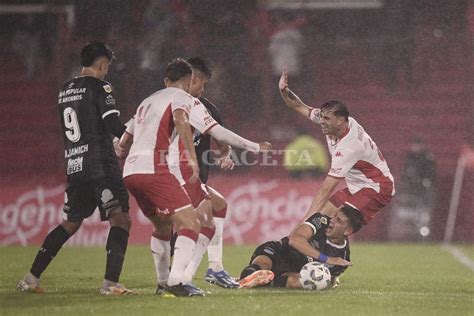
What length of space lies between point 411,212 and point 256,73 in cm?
428

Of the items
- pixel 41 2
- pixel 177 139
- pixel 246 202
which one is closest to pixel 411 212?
pixel 246 202

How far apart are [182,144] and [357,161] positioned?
2.68 m

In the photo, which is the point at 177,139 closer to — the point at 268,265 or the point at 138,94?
the point at 268,265

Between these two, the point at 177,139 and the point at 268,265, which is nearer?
the point at 177,139

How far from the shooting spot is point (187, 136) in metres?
8.73

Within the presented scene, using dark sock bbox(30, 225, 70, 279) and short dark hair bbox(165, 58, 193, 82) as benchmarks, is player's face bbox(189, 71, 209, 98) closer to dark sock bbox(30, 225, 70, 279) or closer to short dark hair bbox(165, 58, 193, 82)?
short dark hair bbox(165, 58, 193, 82)

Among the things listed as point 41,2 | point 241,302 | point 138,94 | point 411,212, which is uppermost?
point 41,2

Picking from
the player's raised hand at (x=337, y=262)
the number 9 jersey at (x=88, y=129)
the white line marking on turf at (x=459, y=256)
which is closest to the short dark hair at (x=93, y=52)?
the number 9 jersey at (x=88, y=129)

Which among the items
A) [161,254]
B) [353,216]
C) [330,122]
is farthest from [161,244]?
[330,122]

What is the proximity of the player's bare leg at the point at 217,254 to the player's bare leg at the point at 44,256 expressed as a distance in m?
1.39

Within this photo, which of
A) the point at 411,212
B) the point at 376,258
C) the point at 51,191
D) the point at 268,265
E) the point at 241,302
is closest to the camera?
the point at 241,302

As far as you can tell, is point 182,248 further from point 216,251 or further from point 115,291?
point 216,251

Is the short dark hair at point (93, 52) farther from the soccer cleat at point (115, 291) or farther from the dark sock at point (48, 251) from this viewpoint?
the soccer cleat at point (115, 291)

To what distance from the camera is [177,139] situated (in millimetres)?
9047
